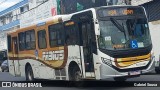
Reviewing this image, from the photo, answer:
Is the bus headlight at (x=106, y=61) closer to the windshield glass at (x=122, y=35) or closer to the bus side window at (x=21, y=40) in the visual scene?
the windshield glass at (x=122, y=35)

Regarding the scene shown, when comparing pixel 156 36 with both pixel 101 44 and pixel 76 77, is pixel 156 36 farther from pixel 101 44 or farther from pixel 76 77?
pixel 101 44

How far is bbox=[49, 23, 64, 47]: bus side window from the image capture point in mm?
15815

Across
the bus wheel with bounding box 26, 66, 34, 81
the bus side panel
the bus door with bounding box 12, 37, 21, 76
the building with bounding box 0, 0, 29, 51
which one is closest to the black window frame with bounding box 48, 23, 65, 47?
the bus wheel with bounding box 26, 66, 34, 81

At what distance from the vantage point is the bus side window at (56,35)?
1581cm

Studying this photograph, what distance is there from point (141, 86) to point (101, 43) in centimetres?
243

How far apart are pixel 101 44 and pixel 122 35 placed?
86 centimetres

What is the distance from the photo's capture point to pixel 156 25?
1069 inches

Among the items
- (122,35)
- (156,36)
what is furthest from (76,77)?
(156,36)

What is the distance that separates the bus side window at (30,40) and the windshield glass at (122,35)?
6.04 metres

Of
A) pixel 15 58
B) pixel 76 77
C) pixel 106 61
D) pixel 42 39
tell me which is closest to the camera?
pixel 106 61

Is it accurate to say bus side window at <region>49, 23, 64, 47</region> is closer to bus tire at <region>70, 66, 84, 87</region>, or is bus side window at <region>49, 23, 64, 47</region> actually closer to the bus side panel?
bus tire at <region>70, 66, 84, 87</region>

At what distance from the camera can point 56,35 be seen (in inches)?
638

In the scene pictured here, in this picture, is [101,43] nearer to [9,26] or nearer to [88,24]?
[88,24]

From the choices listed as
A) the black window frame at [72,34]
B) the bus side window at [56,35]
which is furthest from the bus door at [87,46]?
the bus side window at [56,35]
